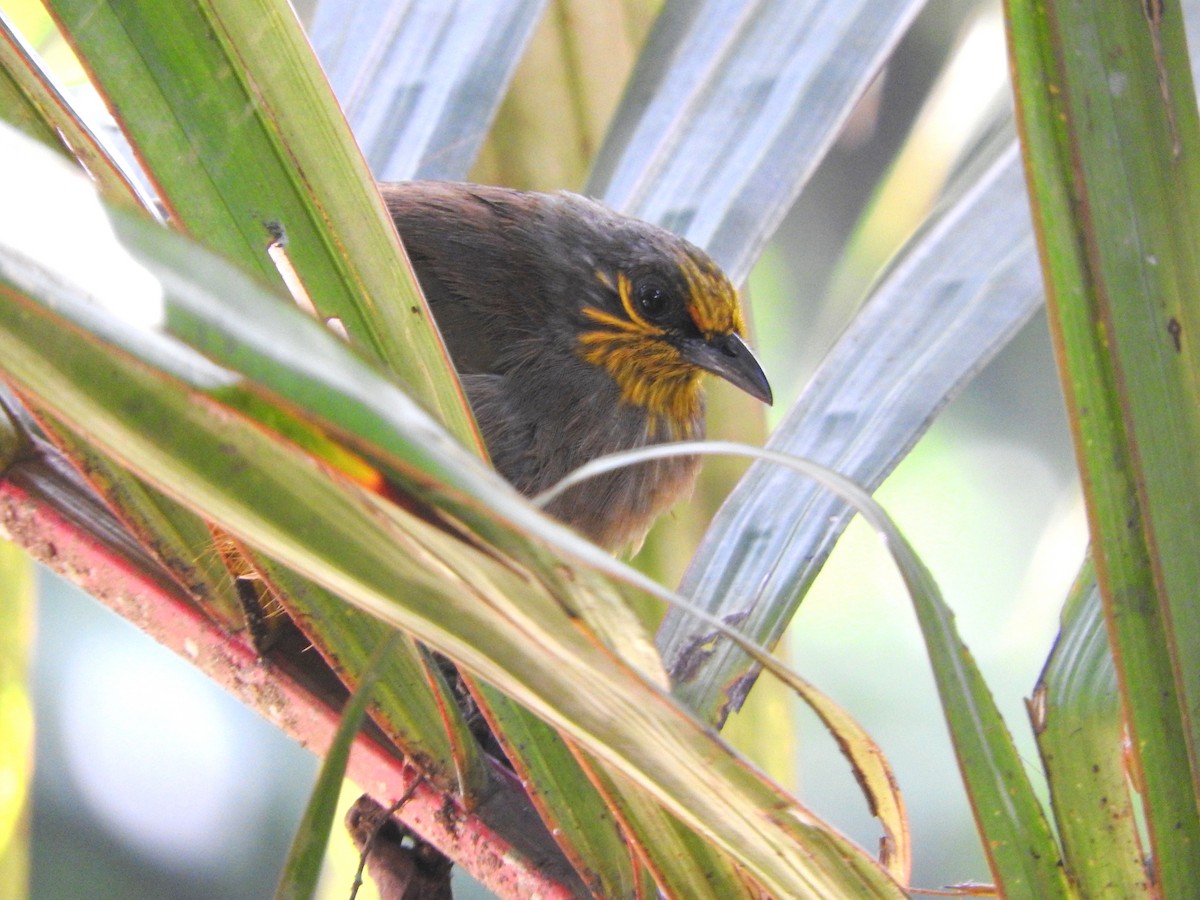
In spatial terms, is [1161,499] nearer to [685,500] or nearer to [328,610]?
[328,610]

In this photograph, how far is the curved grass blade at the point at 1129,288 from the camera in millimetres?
489

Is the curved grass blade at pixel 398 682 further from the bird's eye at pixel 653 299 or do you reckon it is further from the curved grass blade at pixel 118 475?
the bird's eye at pixel 653 299

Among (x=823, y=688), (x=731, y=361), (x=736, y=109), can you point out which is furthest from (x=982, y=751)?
(x=823, y=688)

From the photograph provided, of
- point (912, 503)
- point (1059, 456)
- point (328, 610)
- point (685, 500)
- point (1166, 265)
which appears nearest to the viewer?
point (1166, 265)

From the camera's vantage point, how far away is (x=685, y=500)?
162 cm

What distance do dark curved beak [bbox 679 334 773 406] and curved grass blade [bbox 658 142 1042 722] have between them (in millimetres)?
678

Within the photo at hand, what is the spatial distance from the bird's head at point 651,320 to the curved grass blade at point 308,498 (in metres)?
1.30

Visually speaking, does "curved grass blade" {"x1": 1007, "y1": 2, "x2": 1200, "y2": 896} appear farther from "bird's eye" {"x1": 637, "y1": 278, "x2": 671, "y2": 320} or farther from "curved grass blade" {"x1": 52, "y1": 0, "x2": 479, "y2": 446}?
"bird's eye" {"x1": 637, "y1": 278, "x2": 671, "y2": 320}

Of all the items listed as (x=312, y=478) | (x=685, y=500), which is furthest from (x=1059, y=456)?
(x=312, y=478)

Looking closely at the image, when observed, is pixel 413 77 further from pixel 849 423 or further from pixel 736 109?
pixel 849 423

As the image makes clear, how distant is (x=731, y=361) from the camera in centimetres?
170

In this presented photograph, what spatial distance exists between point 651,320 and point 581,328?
0.35 ft

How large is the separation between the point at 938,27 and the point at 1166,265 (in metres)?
3.40

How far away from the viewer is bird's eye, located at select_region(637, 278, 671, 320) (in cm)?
175
